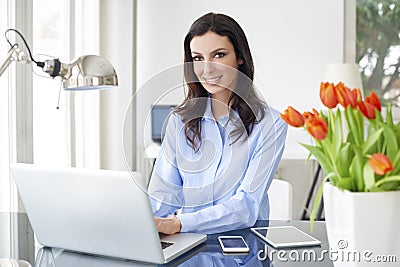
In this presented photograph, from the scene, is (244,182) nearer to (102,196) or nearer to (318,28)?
(102,196)

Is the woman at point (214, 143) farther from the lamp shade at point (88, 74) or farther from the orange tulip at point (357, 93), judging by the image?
the orange tulip at point (357, 93)

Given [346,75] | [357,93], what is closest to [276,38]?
[346,75]

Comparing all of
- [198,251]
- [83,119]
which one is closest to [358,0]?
[83,119]

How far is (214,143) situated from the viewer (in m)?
1.49

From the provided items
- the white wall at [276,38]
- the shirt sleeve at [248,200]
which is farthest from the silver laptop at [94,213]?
the white wall at [276,38]

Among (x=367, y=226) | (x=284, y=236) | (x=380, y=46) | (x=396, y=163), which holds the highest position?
(x=380, y=46)

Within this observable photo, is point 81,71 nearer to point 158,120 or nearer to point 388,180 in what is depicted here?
point 158,120

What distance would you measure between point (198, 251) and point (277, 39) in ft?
9.94

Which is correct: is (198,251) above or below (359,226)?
below

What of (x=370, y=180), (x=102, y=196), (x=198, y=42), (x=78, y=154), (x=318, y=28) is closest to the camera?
(x=370, y=180)

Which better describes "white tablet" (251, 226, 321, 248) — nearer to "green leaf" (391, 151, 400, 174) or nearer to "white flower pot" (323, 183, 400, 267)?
"white flower pot" (323, 183, 400, 267)

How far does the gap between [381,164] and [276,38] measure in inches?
134

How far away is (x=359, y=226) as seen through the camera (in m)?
1.04

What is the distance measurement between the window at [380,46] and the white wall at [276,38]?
→ 217 mm
